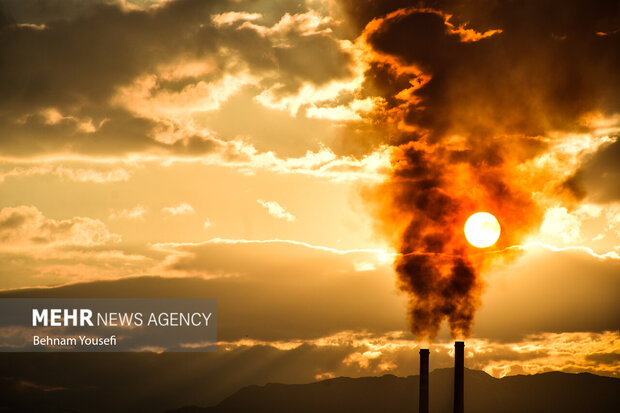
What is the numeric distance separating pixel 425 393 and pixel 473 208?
13.3m

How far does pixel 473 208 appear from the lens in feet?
158

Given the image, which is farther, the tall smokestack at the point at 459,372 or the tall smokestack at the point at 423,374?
the tall smokestack at the point at 423,374

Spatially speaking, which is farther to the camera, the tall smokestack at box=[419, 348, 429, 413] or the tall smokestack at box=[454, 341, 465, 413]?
the tall smokestack at box=[419, 348, 429, 413]

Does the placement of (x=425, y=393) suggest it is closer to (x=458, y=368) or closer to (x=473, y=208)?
(x=458, y=368)

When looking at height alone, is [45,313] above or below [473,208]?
below

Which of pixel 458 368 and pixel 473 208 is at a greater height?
pixel 473 208

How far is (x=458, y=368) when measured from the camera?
47.5 metres

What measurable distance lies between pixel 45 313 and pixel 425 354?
26986mm

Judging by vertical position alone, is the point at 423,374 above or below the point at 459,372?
below

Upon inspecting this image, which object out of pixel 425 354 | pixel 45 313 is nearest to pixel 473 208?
pixel 425 354

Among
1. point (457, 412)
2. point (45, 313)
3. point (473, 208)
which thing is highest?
point (473, 208)

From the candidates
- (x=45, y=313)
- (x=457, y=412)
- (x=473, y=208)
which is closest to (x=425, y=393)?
(x=457, y=412)

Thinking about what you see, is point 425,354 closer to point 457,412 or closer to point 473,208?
point 457,412

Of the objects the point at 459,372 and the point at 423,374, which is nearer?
the point at 459,372
